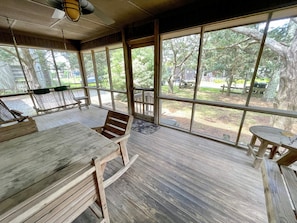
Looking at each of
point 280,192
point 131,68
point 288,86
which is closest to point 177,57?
point 131,68

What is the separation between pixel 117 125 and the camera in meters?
1.99

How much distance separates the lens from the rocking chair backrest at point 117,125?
1878mm

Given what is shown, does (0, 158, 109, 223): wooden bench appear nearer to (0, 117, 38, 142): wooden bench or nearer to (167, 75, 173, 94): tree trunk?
(0, 117, 38, 142): wooden bench

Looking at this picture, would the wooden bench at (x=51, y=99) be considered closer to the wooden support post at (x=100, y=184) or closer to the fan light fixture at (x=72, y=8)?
the fan light fixture at (x=72, y=8)

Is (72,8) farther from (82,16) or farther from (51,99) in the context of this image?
(51,99)

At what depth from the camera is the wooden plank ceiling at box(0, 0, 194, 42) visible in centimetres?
232

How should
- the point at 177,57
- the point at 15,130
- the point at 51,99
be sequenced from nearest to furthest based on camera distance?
1. the point at 15,130
2. the point at 177,57
3. the point at 51,99

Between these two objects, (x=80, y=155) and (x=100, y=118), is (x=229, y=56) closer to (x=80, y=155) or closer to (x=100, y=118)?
(x=80, y=155)

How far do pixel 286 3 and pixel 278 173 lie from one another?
2226mm

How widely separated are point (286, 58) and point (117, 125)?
291 centimetres

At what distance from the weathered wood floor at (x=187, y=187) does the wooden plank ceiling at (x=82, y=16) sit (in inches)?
106

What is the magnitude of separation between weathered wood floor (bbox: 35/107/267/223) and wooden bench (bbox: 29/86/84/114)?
335 cm

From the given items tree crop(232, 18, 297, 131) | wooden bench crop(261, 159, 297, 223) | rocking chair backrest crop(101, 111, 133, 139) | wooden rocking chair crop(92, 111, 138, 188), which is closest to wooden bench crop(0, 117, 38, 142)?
wooden rocking chair crop(92, 111, 138, 188)

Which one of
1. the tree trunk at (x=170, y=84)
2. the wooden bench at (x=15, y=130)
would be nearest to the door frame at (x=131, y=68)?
the tree trunk at (x=170, y=84)
